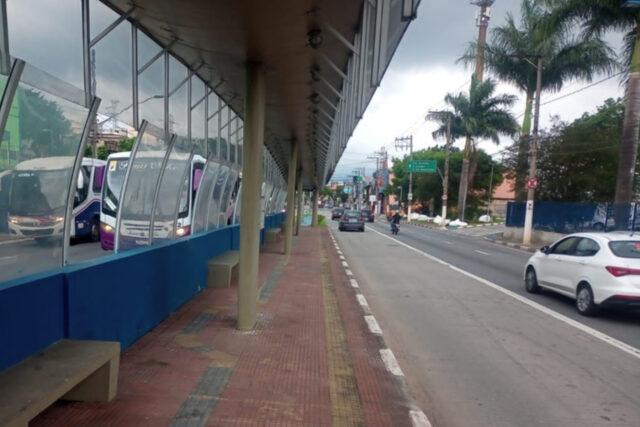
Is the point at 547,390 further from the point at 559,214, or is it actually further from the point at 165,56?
the point at 559,214

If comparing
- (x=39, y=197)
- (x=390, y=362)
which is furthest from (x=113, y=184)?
(x=390, y=362)

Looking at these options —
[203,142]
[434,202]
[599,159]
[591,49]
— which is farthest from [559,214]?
[434,202]

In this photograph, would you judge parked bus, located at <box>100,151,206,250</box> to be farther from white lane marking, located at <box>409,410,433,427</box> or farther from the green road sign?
the green road sign

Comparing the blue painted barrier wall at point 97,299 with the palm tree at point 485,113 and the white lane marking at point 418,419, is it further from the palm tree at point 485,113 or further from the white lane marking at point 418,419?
the palm tree at point 485,113

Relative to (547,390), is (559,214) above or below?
above

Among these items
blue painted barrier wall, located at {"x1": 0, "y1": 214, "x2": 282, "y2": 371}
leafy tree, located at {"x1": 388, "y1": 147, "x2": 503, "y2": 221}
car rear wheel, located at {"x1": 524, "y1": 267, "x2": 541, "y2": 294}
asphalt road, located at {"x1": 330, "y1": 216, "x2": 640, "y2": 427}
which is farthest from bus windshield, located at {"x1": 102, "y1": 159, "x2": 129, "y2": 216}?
leafy tree, located at {"x1": 388, "y1": 147, "x2": 503, "y2": 221}

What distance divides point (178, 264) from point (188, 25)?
377 cm

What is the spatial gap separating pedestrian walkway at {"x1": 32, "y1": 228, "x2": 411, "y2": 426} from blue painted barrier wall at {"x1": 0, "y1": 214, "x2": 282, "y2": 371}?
0.32 metres

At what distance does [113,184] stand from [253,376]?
7417 millimetres

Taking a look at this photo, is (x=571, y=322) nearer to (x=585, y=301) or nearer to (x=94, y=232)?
(x=585, y=301)

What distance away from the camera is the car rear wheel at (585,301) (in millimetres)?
8156

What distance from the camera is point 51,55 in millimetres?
A: 4234

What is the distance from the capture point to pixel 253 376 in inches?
187

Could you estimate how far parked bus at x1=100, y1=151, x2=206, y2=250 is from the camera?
22.0ft
